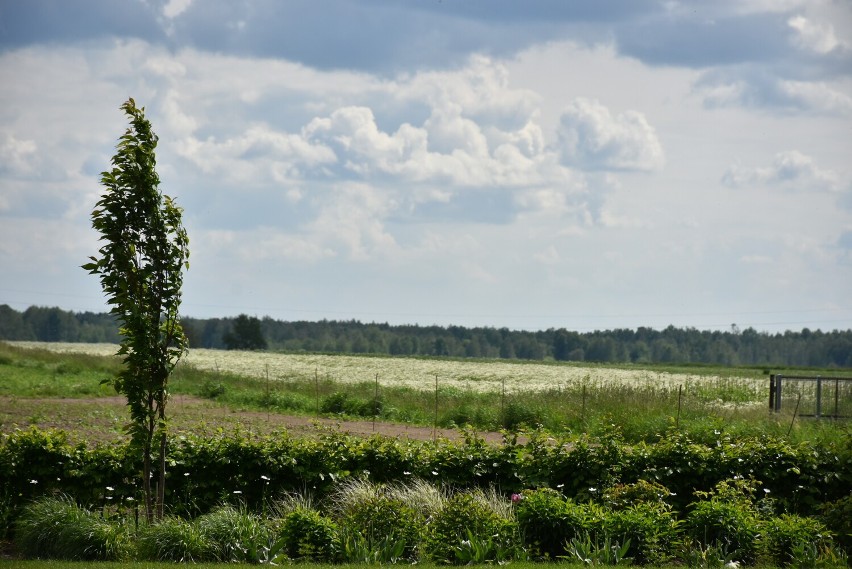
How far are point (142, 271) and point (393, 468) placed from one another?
4.03 m

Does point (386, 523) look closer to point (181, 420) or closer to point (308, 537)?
point (308, 537)

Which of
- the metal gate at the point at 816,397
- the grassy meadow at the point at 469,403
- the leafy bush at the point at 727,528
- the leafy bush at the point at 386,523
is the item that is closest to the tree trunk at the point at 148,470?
the leafy bush at the point at 386,523

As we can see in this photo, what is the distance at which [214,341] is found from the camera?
16400 centimetres

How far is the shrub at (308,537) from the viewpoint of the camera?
9109 millimetres

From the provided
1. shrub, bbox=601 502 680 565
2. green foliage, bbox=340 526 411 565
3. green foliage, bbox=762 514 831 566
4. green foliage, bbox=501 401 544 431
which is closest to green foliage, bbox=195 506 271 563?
green foliage, bbox=340 526 411 565

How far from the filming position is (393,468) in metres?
11.3

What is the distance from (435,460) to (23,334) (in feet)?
487

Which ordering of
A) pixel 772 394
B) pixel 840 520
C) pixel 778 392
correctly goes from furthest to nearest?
pixel 772 394
pixel 778 392
pixel 840 520

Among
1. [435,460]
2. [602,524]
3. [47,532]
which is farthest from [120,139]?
[602,524]

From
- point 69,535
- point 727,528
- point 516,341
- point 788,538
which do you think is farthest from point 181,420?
point 516,341

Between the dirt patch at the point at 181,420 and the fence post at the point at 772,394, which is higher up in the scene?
the fence post at the point at 772,394

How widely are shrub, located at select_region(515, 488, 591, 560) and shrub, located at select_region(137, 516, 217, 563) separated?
333 cm

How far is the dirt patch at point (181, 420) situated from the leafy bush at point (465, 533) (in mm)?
7873

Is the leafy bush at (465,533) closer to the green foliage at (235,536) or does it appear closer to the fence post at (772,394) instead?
the green foliage at (235,536)
